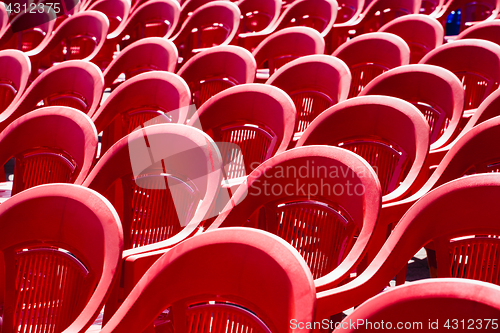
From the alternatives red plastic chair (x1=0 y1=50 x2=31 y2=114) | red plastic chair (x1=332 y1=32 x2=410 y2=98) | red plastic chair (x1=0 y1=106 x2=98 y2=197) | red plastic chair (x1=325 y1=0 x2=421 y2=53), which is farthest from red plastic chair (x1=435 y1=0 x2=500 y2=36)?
red plastic chair (x1=0 y1=106 x2=98 y2=197)

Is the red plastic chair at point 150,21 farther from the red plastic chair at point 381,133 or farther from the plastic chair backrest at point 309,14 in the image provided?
the red plastic chair at point 381,133

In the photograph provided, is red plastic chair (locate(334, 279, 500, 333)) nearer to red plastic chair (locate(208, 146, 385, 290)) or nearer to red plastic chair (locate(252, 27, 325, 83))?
red plastic chair (locate(208, 146, 385, 290))

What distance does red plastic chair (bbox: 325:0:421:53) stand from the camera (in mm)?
4449

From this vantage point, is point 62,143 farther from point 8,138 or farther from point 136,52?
point 136,52

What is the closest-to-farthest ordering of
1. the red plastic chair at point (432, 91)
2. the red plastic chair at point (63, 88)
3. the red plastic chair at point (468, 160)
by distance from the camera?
the red plastic chair at point (468, 160)
the red plastic chair at point (432, 91)
the red plastic chair at point (63, 88)

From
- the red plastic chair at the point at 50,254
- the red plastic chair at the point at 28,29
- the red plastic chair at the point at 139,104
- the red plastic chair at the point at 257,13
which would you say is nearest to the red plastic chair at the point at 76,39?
the red plastic chair at the point at 28,29

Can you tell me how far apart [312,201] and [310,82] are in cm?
122

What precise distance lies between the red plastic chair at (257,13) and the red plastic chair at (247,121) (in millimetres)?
2566

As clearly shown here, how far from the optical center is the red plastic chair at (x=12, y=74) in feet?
10.3

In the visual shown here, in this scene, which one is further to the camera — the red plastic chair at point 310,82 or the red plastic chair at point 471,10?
the red plastic chair at point 471,10

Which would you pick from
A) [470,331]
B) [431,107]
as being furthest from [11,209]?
[431,107]

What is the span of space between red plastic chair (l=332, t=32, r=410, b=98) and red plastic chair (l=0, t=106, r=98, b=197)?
1612 mm
